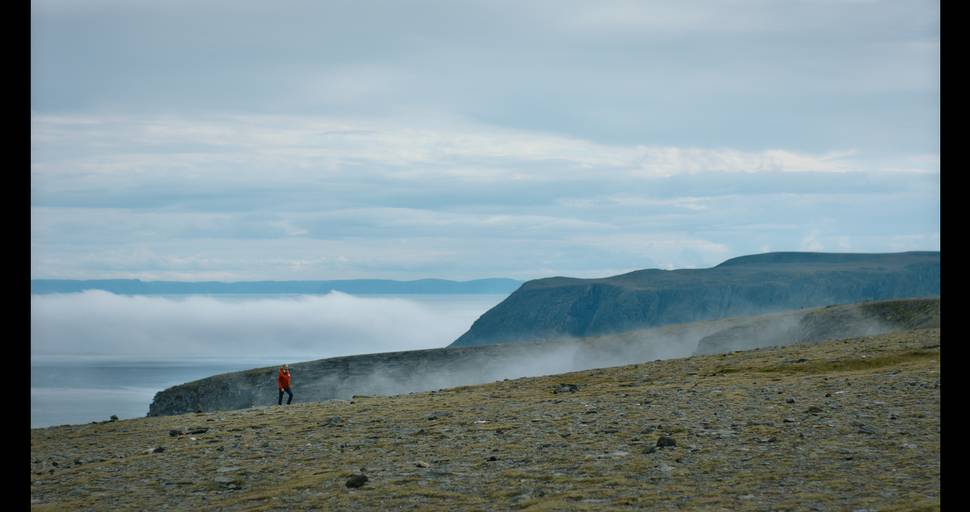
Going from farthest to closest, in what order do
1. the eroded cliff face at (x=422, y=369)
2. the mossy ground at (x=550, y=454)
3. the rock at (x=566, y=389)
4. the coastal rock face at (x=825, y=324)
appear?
the eroded cliff face at (x=422, y=369), the coastal rock face at (x=825, y=324), the rock at (x=566, y=389), the mossy ground at (x=550, y=454)

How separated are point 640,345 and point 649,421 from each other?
277ft

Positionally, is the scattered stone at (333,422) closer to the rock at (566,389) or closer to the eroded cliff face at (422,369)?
the rock at (566,389)

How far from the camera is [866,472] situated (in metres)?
16.5

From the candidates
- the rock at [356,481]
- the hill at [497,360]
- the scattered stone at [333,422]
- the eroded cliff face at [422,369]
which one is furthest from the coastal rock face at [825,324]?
the rock at [356,481]

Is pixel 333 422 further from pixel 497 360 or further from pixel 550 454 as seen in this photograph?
pixel 497 360

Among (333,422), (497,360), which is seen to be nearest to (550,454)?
(333,422)

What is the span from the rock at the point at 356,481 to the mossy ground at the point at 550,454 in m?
0.11

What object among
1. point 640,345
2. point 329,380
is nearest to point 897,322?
point 640,345

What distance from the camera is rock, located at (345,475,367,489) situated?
57.6 ft

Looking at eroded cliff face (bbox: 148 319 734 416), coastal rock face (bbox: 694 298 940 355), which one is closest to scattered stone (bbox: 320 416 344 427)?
coastal rock face (bbox: 694 298 940 355)

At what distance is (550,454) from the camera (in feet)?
65.6

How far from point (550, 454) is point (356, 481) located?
427 centimetres

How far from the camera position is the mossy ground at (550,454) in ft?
51.9
